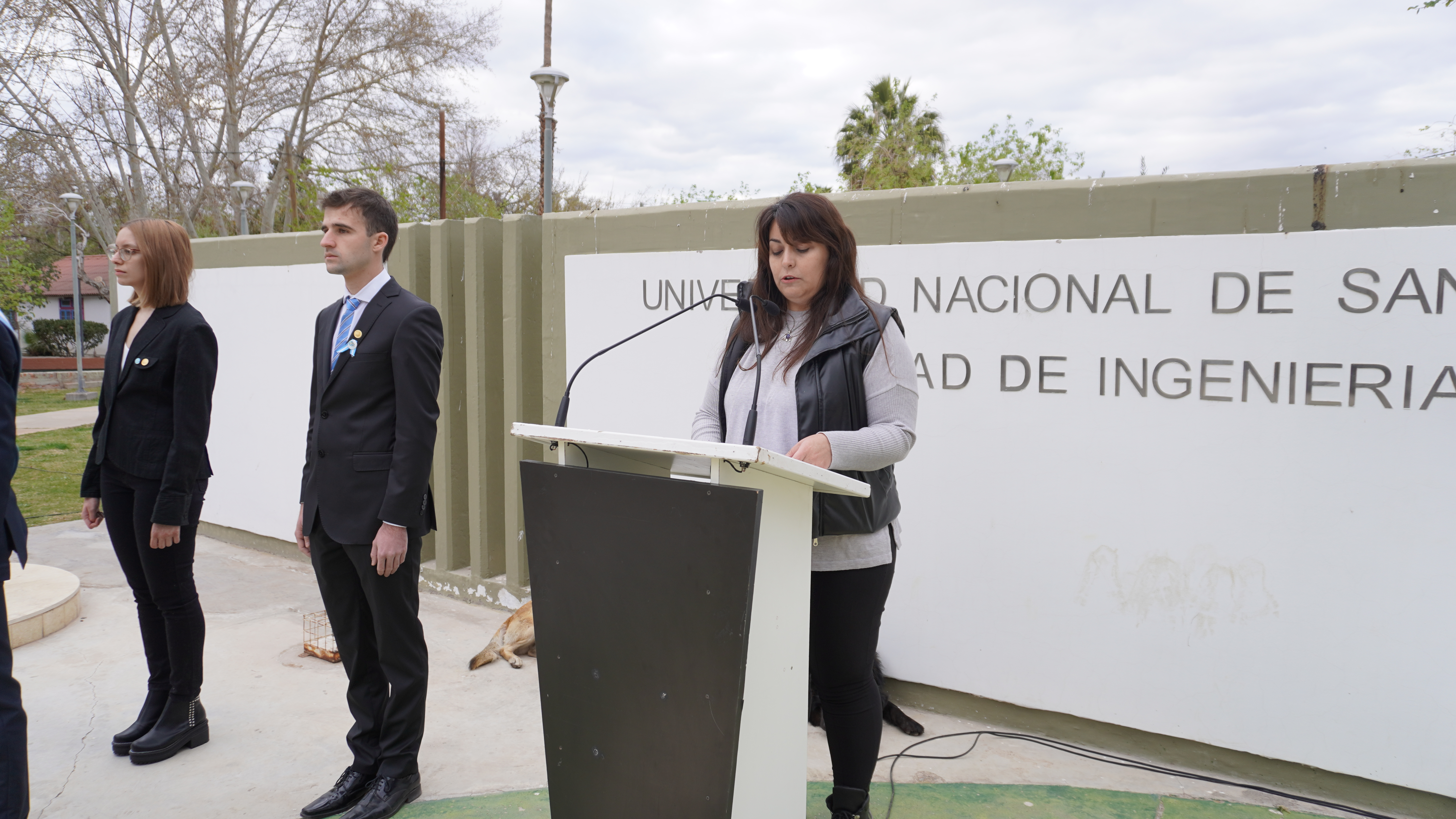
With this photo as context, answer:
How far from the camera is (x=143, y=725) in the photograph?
3.25m

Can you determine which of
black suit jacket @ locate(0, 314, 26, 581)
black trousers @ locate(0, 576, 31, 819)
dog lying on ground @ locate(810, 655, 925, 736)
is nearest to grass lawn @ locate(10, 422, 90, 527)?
black suit jacket @ locate(0, 314, 26, 581)

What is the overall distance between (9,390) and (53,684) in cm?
229

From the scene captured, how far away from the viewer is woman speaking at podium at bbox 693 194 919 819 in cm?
213

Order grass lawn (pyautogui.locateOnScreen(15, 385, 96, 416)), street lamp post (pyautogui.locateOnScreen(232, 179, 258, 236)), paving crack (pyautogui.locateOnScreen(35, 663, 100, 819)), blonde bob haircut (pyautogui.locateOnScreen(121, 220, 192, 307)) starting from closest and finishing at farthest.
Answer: paving crack (pyautogui.locateOnScreen(35, 663, 100, 819)) < blonde bob haircut (pyautogui.locateOnScreen(121, 220, 192, 307)) < street lamp post (pyautogui.locateOnScreen(232, 179, 258, 236)) < grass lawn (pyautogui.locateOnScreen(15, 385, 96, 416))

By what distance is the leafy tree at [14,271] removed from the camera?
73.6ft

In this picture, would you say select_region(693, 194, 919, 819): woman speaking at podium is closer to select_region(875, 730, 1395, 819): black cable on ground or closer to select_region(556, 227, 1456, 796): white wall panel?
select_region(875, 730, 1395, 819): black cable on ground

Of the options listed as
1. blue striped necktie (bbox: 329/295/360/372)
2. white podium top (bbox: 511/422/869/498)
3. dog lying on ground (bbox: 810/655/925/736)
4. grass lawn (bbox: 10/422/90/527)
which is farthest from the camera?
grass lawn (bbox: 10/422/90/527)

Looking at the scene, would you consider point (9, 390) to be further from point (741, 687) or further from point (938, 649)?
point (938, 649)

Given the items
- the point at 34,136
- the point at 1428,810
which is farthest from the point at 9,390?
the point at 34,136

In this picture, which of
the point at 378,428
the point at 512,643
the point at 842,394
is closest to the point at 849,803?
the point at 842,394

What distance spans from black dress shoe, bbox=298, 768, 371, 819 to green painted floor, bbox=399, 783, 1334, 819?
0.16m

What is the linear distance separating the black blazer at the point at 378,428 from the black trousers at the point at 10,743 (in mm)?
805

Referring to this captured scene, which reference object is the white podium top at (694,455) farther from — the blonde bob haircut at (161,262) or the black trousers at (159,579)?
the blonde bob haircut at (161,262)

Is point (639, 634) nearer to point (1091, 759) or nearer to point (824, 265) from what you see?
point (824, 265)
